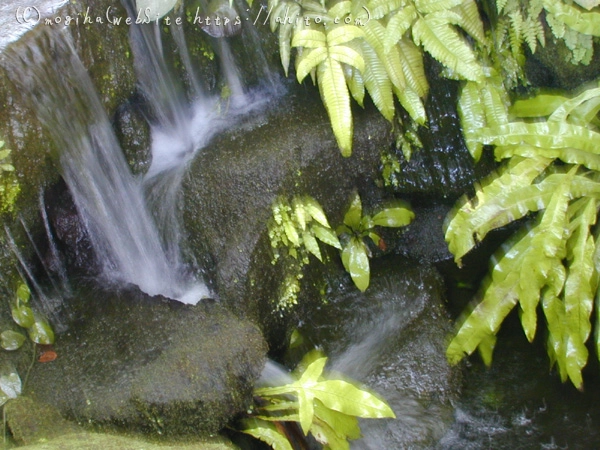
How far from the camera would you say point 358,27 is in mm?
3791

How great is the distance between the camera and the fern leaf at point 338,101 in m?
3.66

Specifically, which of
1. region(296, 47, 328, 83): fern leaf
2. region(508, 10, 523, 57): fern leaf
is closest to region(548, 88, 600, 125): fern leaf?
region(508, 10, 523, 57): fern leaf

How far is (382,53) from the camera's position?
3.77 meters

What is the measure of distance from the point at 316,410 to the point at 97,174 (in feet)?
6.63

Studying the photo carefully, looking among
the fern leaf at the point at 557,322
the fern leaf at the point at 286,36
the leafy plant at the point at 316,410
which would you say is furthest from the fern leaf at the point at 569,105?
the leafy plant at the point at 316,410

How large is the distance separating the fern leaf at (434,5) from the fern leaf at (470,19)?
0.42ft

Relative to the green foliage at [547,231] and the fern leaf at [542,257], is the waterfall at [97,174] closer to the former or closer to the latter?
the green foliage at [547,231]

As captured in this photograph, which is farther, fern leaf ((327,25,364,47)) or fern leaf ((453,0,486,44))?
fern leaf ((453,0,486,44))

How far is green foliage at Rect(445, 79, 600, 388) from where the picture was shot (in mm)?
3225

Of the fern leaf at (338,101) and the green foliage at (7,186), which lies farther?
the fern leaf at (338,101)

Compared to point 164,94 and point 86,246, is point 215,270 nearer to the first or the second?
point 86,246

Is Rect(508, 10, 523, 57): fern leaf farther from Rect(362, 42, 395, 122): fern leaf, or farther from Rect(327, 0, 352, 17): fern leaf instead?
Rect(327, 0, 352, 17): fern leaf

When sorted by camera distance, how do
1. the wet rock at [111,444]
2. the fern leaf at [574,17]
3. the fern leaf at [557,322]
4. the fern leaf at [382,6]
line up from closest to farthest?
the wet rock at [111,444], the fern leaf at [557,322], the fern leaf at [574,17], the fern leaf at [382,6]

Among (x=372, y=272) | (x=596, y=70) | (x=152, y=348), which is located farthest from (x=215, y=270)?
(x=596, y=70)
